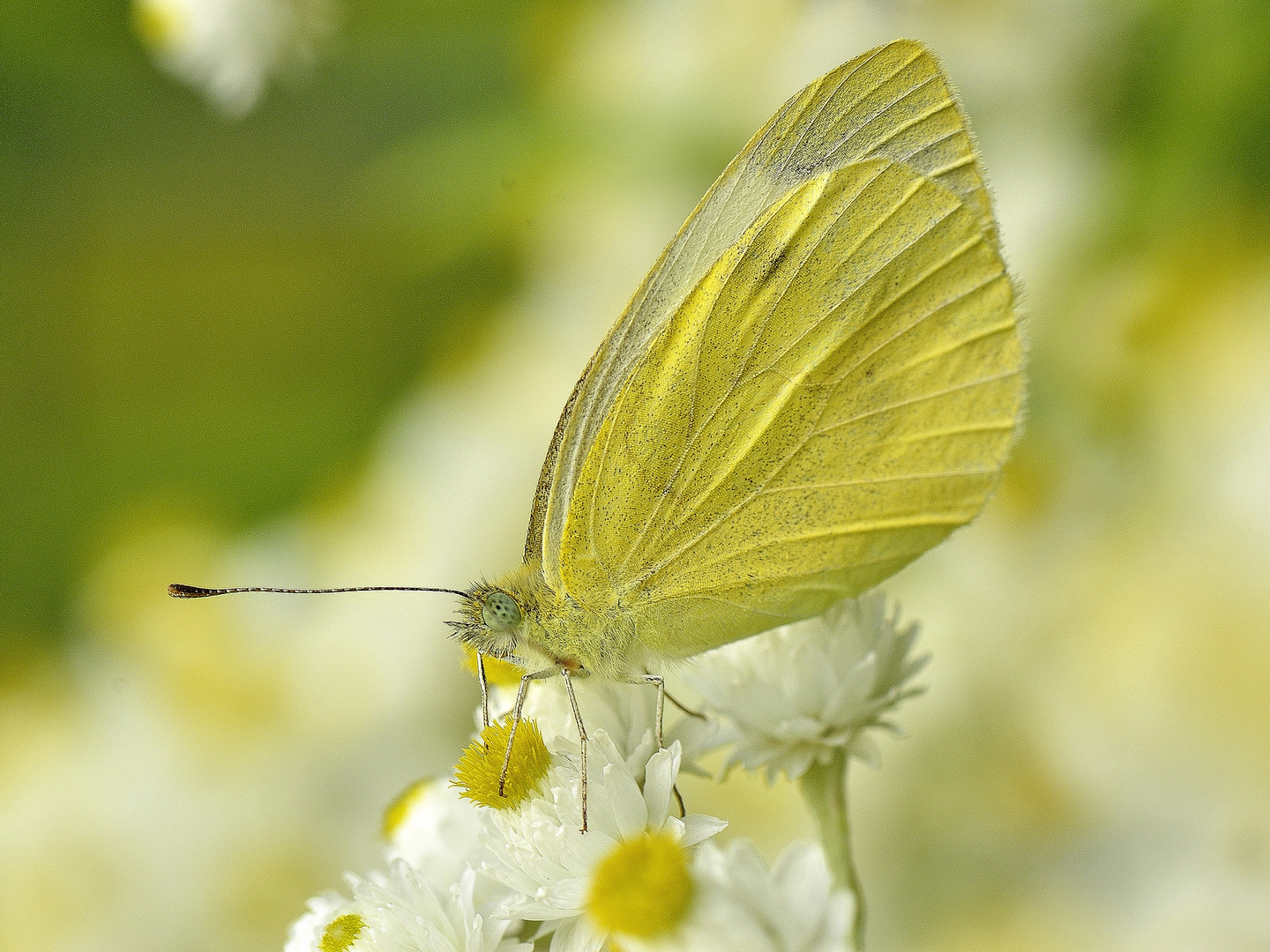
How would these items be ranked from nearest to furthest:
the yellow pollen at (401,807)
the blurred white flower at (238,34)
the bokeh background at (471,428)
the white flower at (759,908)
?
1. the white flower at (759,908)
2. the yellow pollen at (401,807)
3. the bokeh background at (471,428)
4. the blurred white flower at (238,34)

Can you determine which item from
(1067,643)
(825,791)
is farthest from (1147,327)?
(825,791)

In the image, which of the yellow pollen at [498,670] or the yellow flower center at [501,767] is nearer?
the yellow flower center at [501,767]

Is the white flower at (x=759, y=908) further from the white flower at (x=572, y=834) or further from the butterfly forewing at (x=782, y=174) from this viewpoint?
the butterfly forewing at (x=782, y=174)

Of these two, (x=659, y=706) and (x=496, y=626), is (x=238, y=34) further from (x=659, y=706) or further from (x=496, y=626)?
(x=659, y=706)

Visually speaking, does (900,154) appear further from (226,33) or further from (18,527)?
(18,527)

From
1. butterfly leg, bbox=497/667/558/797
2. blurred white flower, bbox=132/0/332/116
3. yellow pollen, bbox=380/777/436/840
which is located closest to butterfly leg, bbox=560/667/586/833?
butterfly leg, bbox=497/667/558/797

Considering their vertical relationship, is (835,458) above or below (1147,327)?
below

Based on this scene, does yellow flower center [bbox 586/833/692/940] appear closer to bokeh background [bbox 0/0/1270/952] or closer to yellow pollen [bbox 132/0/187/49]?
bokeh background [bbox 0/0/1270/952]

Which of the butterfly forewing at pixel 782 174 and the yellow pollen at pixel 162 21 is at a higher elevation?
the yellow pollen at pixel 162 21

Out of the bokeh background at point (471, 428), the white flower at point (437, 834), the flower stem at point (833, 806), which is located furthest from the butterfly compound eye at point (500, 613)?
the bokeh background at point (471, 428)
